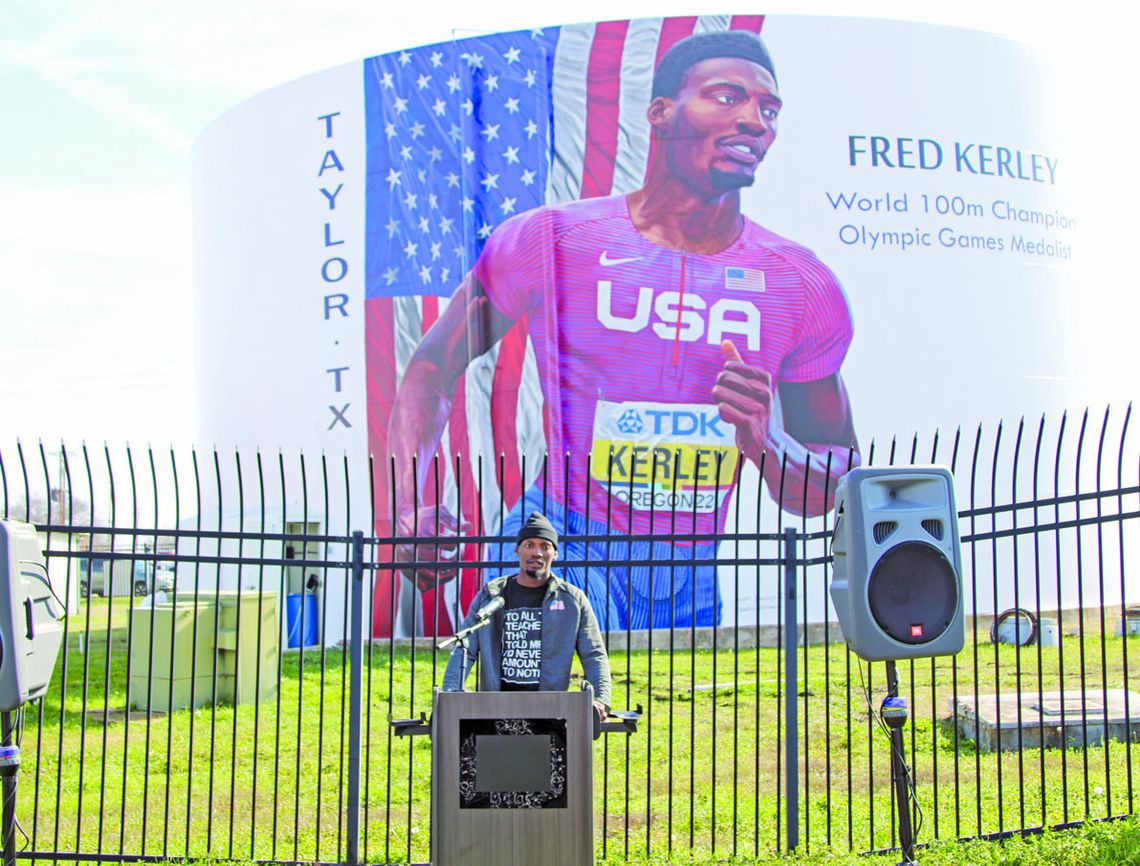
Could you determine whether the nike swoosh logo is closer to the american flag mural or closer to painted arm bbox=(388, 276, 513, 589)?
the american flag mural

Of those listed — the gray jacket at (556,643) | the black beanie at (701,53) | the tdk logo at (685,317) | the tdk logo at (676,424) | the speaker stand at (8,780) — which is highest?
the black beanie at (701,53)

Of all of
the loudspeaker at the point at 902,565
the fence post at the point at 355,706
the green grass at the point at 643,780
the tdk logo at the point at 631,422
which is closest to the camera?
the loudspeaker at the point at 902,565

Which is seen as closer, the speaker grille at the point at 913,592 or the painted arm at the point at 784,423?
the speaker grille at the point at 913,592

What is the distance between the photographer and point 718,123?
1875 centimetres

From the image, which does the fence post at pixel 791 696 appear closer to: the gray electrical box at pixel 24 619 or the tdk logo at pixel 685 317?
the gray electrical box at pixel 24 619

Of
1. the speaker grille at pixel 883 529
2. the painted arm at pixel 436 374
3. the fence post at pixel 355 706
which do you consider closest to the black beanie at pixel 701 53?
the painted arm at pixel 436 374

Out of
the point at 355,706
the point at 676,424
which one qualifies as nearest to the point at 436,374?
the point at 676,424

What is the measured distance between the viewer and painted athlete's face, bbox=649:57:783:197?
61.0 ft

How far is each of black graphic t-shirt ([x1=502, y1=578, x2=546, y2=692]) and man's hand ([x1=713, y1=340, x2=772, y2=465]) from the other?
1313 centimetres

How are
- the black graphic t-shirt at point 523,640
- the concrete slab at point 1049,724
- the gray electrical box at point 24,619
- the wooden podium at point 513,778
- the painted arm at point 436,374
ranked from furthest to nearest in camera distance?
the painted arm at point 436,374
the concrete slab at point 1049,724
the black graphic t-shirt at point 523,640
the gray electrical box at point 24,619
the wooden podium at point 513,778

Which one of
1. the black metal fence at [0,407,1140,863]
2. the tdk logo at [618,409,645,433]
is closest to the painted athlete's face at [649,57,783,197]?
the tdk logo at [618,409,645,433]

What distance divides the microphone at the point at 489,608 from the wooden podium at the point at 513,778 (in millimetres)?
347

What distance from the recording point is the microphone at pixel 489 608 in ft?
16.2

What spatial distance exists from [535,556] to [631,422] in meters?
12.9
